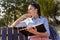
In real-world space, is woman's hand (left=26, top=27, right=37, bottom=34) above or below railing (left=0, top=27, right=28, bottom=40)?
below

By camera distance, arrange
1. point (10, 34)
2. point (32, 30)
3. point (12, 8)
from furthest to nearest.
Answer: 1. point (12, 8)
2. point (10, 34)
3. point (32, 30)

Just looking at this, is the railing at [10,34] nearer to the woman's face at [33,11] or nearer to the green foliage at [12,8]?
the woman's face at [33,11]

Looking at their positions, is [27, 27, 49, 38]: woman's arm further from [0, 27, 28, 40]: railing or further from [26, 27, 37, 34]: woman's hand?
[0, 27, 28, 40]: railing

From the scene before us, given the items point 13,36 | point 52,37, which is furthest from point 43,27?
point 13,36

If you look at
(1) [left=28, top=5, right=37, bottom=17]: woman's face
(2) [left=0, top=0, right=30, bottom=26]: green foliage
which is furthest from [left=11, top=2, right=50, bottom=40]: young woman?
(2) [left=0, top=0, right=30, bottom=26]: green foliage

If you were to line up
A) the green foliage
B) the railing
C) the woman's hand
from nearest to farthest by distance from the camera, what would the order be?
the woman's hand < the railing < the green foliage

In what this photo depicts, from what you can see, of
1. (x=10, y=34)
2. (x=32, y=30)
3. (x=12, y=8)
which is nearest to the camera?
(x=32, y=30)

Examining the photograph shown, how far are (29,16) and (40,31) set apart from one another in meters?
0.24

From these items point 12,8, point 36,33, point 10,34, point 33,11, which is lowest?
point 36,33

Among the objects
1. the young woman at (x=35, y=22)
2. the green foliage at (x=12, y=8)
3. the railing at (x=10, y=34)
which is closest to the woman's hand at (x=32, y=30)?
the young woman at (x=35, y=22)

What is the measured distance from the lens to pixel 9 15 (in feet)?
35.9

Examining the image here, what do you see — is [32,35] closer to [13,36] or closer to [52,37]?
[52,37]

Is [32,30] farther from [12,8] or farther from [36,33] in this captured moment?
[12,8]

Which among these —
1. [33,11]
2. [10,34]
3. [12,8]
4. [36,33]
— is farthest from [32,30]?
[12,8]
